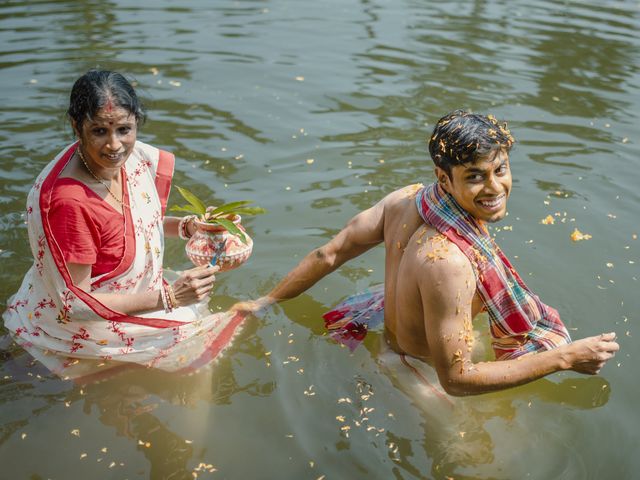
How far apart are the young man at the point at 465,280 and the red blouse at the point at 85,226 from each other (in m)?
1.48

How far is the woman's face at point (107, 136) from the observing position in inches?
136

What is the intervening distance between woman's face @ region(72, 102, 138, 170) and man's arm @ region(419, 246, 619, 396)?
165 centimetres

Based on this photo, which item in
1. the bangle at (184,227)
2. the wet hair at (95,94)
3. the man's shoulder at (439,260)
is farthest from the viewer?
the bangle at (184,227)

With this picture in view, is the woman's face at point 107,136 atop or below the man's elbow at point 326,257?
atop

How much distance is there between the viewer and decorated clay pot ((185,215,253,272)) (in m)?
3.89

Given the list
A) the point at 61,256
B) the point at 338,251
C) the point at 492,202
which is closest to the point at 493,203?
the point at 492,202

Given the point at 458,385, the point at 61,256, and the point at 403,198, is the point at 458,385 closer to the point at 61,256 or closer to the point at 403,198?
the point at 403,198

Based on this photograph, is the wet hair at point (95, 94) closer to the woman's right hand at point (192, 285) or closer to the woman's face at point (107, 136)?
the woman's face at point (107, 136)

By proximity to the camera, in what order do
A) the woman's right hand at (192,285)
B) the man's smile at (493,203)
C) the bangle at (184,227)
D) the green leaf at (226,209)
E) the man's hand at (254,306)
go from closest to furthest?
the man's smile at (493,203) < the woman's right hand at (192,285) < the green leaf at (226,209) < the bangle at (184,227) < the man's hand at (254,306)

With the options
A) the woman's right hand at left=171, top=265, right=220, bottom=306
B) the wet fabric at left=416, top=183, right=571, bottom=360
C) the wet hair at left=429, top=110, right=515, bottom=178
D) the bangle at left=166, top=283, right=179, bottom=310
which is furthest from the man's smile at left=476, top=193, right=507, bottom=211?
the bangle at left=166, top=283, right=179, bottom=310

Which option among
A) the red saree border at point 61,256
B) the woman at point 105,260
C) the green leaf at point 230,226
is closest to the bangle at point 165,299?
the woman at point 105,260

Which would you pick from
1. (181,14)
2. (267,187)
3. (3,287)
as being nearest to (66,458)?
(3,287)

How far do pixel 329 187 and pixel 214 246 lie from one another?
2.68m

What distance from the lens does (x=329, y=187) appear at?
644 cm
